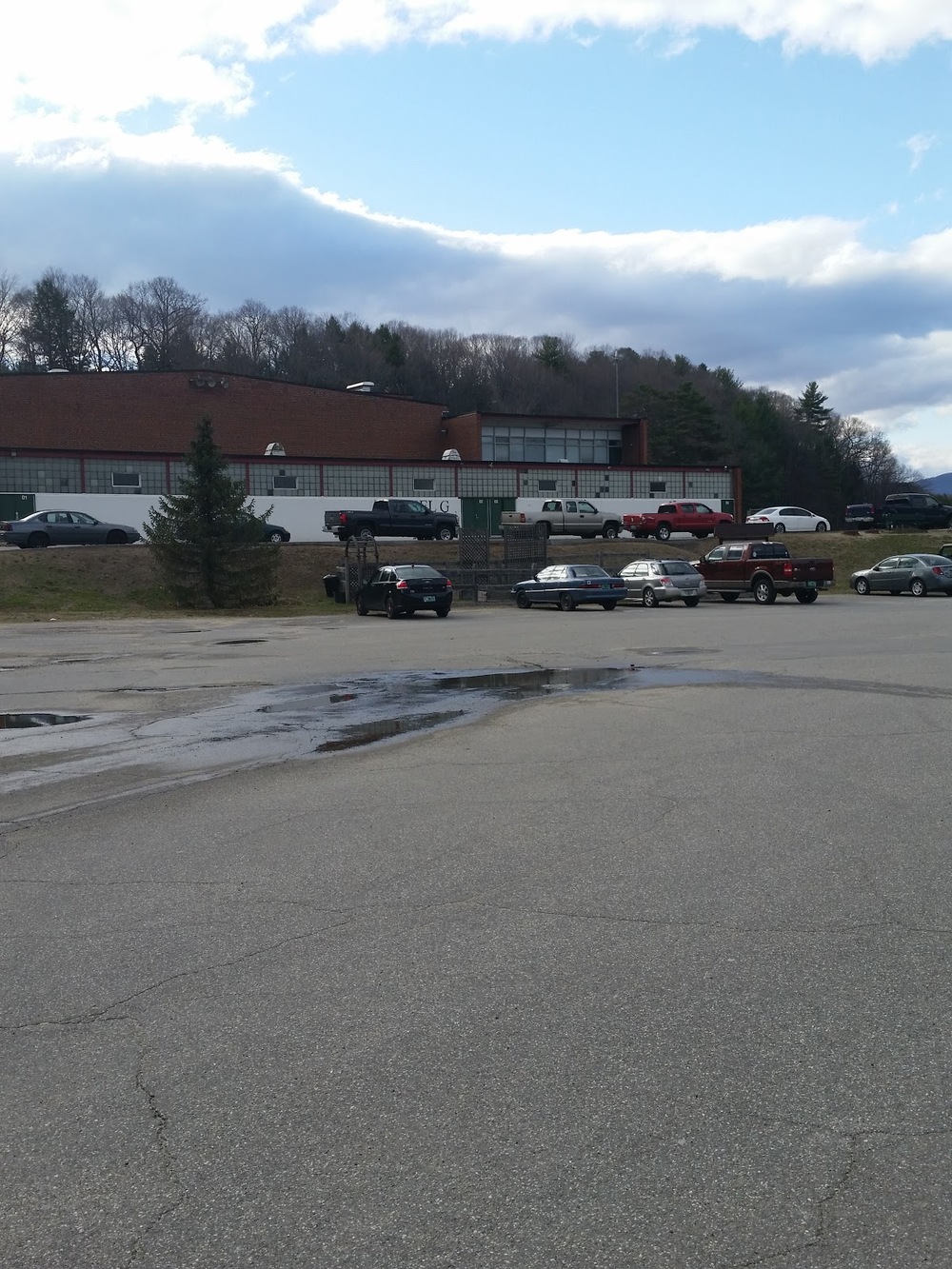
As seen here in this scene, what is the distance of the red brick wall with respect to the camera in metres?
68.0

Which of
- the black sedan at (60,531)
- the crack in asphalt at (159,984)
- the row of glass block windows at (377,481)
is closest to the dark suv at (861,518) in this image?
the row of glass block windows at (377,481)

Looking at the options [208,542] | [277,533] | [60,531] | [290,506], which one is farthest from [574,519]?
[60,531]

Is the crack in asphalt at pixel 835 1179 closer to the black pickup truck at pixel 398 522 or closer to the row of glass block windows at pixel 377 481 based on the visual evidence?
the black pickup truck at pixel 398 522

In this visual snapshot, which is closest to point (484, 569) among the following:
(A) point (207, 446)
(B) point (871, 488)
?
(A) point (207, 446)

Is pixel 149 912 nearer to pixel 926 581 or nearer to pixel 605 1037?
pixel 605 1037

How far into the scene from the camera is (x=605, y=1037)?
15.1ft

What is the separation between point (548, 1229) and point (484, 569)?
129ft

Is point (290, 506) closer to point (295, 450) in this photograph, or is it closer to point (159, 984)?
point (295, 450)

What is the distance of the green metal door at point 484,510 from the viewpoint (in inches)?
2541

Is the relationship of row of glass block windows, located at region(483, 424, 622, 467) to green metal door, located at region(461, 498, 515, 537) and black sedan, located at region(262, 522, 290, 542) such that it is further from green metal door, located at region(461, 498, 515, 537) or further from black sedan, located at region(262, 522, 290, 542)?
black sedan, located at region(262, 522, 290, 542)

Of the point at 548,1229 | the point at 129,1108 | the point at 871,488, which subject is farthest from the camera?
the point at 871,488

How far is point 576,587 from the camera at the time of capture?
36688 millimetres

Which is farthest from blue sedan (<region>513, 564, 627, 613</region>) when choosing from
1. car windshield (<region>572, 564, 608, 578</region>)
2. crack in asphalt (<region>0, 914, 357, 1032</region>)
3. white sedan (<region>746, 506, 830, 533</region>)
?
crack in asphalt (<region>0, 914, 357, 1032</region>)

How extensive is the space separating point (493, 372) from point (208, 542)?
100244 mm
